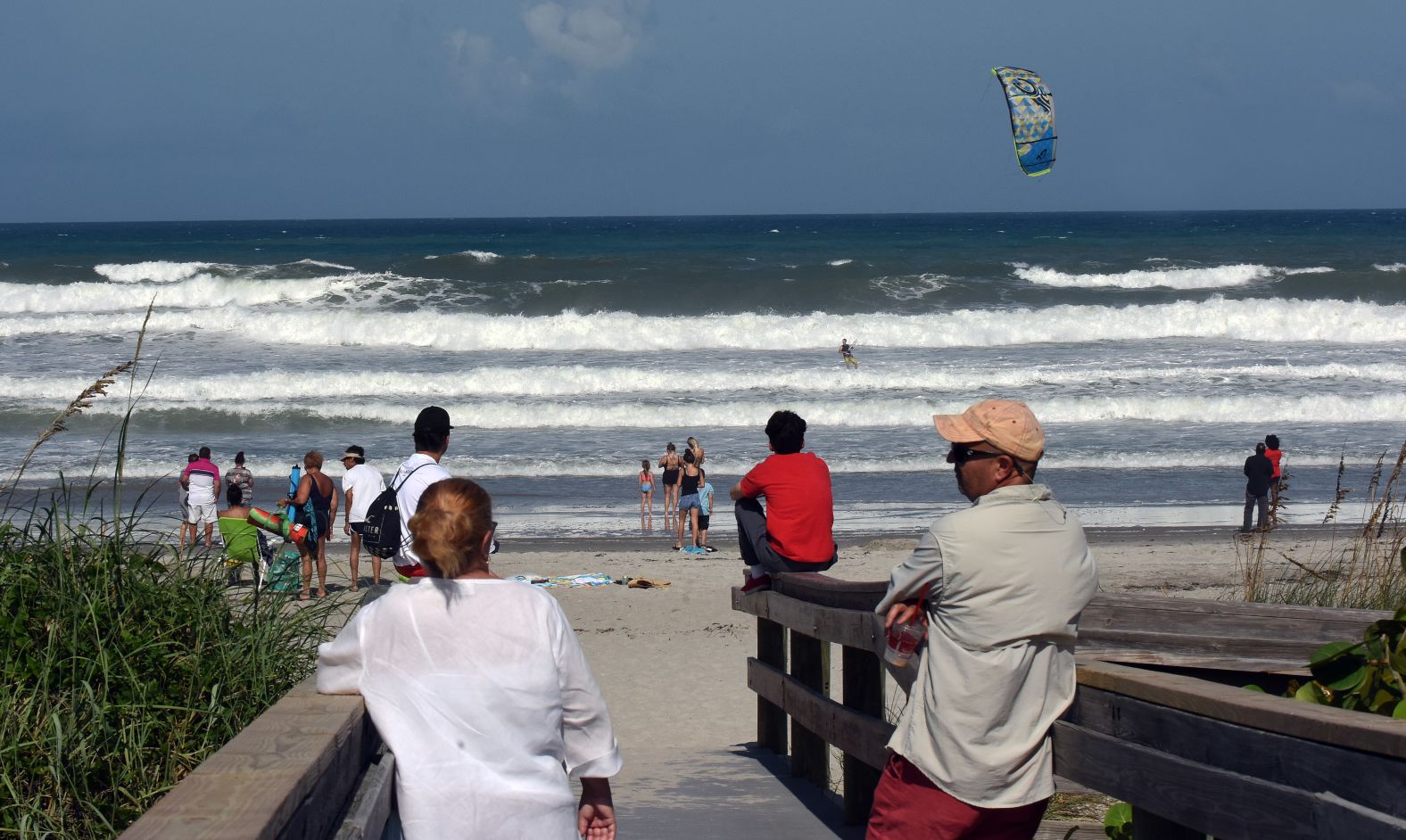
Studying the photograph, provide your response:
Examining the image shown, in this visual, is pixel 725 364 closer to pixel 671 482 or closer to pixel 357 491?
pixel 671 482

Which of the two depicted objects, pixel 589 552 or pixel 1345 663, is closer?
pixel 1345 663

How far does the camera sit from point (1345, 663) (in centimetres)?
307

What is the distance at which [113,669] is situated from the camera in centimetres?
334

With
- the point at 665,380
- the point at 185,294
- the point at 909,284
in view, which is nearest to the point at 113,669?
the point at 665,380

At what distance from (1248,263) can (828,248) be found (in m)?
16.3

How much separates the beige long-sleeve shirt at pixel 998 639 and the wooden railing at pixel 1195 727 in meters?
0.11

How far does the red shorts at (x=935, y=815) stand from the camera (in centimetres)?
294

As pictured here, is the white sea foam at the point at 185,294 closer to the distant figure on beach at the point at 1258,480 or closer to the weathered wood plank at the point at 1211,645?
the distant figure on beach at the point at 1258,480

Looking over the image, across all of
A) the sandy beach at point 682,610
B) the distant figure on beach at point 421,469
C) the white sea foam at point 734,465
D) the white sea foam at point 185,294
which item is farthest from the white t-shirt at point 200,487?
the white sea foam at point 185,294

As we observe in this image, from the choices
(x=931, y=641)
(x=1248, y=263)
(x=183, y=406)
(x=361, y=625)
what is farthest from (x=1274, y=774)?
(x=1248, y=263)

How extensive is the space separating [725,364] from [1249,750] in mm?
27517

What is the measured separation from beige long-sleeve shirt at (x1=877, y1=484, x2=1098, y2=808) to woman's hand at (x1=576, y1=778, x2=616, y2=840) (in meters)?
0.72

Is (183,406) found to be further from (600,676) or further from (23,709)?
(23,709)

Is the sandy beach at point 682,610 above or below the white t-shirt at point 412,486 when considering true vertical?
below
